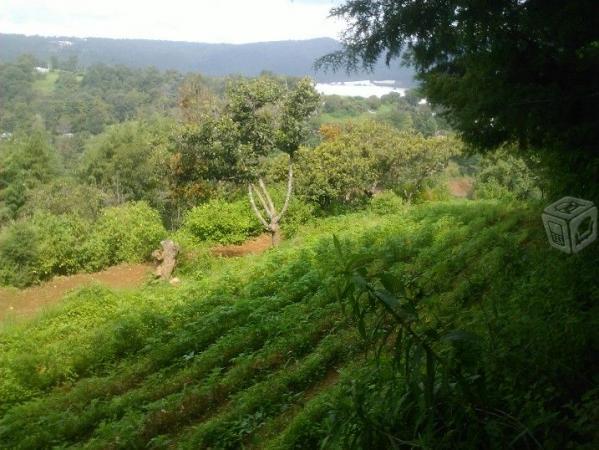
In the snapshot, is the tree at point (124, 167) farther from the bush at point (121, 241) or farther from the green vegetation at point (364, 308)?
the green vegetation at point (364, 308)

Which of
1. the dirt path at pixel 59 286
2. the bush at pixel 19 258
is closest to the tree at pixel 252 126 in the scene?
the dirt path at pixel 59 286

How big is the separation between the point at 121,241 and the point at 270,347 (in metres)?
10.6

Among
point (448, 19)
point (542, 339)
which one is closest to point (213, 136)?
point (448, 19)

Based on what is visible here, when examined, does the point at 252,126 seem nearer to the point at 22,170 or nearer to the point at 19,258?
the point at 19,258

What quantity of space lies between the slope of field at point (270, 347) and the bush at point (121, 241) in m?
5.08

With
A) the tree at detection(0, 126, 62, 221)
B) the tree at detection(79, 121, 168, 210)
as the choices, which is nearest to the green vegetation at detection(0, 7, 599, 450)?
the tree at detection(79, 121, 168, 210)

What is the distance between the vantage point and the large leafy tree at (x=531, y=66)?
4.88 metres

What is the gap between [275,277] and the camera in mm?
9711

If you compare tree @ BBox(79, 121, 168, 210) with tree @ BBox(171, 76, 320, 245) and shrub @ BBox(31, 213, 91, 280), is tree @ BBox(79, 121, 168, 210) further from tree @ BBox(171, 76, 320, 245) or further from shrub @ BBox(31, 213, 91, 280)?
tree @ BBox(171, 76, 320, 245)

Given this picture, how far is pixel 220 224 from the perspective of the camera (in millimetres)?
17547

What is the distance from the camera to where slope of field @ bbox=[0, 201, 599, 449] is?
9.98 ft

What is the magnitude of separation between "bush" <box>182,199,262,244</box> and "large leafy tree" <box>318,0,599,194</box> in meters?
12.0

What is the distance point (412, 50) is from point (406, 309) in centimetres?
580

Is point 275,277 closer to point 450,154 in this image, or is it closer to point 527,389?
point 527,389
